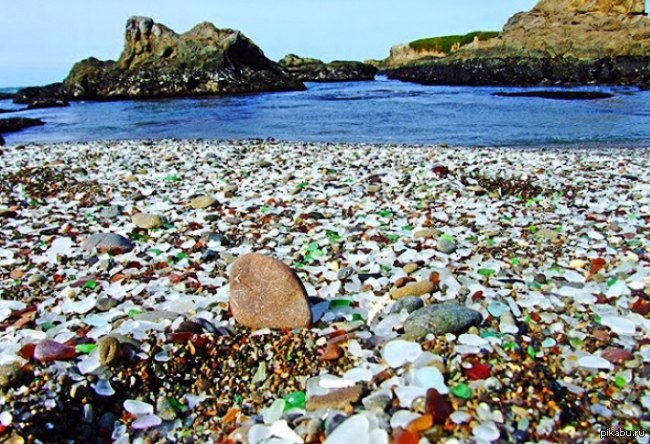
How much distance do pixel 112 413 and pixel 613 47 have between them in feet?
200

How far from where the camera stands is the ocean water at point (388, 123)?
16797mm

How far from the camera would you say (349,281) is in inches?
157

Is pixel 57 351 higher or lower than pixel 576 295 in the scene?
higher

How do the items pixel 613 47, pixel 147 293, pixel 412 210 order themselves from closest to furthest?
pixel 147 293
pixel 412 210
pixel 613 47

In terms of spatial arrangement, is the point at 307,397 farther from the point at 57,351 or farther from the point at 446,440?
the point at 57,351

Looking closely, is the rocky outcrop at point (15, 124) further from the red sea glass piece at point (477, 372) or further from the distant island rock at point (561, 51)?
the distant island rock at point (561, 51)

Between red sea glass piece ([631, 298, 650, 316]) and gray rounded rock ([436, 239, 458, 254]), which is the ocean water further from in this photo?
red sea glass piece ([631, 298, 650, 316])

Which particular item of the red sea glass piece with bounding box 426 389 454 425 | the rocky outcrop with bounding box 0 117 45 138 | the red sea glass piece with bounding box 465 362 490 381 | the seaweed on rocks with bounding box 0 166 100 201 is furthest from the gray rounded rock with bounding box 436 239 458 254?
the rocky outcrop with bounding box 0 117 45 138

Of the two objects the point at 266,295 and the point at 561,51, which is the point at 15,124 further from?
the point at 561,51

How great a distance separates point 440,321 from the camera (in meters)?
2.96

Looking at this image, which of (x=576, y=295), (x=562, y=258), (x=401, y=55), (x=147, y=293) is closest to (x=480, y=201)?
(x=562, y=258)

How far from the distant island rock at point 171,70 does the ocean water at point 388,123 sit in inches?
552

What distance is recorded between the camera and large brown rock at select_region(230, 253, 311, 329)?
10.6 ft

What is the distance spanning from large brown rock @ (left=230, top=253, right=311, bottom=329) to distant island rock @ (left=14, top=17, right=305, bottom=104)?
1667 inches
